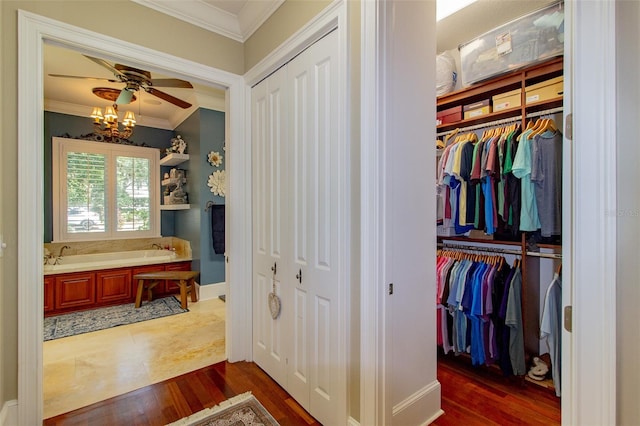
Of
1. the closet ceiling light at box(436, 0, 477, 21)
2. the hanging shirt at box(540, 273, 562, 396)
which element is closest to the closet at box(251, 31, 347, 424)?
the closet ceiling light at box(436, 0, 477, 21)

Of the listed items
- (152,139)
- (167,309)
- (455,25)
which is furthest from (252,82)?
(152,139)

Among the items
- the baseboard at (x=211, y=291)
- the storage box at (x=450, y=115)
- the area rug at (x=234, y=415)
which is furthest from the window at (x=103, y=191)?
the storage box at (x=450, y=115)

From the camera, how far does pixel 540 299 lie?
2381mm

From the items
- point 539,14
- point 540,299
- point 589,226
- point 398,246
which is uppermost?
point 539,14

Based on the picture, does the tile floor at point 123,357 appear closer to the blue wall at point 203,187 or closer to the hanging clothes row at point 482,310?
the blue wall at point 203,187

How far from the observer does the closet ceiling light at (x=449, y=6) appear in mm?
2229

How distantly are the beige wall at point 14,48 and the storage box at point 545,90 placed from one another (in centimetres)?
265

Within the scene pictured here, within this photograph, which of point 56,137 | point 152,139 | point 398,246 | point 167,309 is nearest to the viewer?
point 398,246

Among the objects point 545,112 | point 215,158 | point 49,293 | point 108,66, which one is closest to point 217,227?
point 215,158

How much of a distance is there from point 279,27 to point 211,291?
12.2 ft

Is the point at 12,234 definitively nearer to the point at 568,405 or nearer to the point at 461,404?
the point at 568,405

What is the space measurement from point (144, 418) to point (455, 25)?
12.0 ft

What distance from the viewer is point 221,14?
8.02 ft

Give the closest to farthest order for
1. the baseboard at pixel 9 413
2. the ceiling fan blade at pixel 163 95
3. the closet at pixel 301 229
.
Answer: the baseboard at pixel 9 413 < the closet at pixel 301 229 < the ceiling fan blade at pixel 163 95
